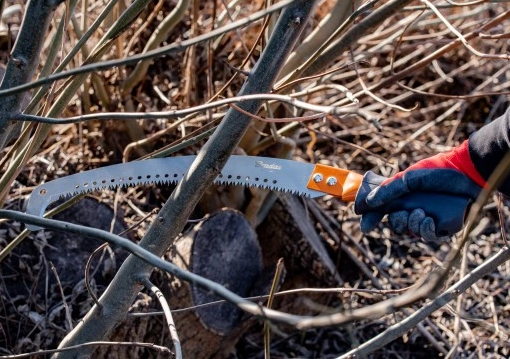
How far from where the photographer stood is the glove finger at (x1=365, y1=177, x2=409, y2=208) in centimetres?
264

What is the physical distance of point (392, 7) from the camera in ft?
8.78

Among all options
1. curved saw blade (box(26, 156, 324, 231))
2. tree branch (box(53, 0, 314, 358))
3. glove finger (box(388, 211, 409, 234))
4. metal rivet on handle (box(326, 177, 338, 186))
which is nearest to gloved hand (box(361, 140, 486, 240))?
glove finger (box(388, 211, 409, 234))

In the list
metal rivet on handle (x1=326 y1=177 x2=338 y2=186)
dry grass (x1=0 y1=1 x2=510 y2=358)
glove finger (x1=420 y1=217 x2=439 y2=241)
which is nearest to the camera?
glove finger (x1=420 y1=217 x2=439 y2=241)

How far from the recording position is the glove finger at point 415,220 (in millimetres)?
2568

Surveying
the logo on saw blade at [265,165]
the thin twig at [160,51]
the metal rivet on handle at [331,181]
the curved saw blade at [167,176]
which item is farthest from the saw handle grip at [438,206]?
the thin twig at [160,51]

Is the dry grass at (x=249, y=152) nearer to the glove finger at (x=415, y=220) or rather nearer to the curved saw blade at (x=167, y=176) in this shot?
the curved saw blade at (x=167, y=176)

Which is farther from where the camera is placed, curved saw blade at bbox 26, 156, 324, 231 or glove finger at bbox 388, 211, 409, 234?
curved saw blade at bbox 26, 156, 324, 231

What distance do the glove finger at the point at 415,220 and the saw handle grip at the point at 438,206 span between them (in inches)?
1.0

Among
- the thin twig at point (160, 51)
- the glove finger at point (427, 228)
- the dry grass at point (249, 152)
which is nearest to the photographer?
the thin twig at point (160, 51)

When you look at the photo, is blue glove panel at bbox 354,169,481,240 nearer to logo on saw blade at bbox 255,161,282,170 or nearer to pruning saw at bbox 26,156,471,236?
pruning saw at bbox 26,156,471,236

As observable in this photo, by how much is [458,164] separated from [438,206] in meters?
0.17

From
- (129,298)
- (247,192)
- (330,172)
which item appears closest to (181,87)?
(247,192)

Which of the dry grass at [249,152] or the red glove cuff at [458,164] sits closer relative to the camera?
the red glove cuff at [458,164]

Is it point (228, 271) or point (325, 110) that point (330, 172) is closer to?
point (228, 271)
